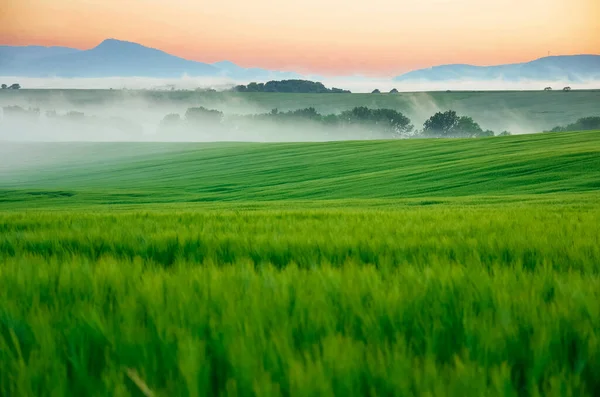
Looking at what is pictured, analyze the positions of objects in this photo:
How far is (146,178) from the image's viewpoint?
61.9 meters

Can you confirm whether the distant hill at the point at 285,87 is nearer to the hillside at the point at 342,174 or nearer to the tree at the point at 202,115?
the tree at the point at 202,115

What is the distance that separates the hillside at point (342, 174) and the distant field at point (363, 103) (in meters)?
67.1

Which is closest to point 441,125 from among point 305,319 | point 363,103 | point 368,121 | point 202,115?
→ point 368,121

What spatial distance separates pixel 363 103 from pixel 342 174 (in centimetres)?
9245

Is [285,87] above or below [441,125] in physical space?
above

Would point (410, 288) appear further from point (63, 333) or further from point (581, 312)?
point (63, 333)

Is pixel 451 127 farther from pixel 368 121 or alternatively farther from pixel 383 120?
pixel 368 121

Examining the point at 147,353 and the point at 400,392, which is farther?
the point at 147,353

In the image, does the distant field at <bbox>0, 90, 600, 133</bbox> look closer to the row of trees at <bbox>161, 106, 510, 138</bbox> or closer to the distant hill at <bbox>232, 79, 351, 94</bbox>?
the row of trees at <bbox>161, 106, 510, 138</bbox>

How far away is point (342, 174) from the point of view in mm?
46750

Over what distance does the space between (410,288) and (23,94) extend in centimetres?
18809

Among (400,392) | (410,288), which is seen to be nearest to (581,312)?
(410,288)

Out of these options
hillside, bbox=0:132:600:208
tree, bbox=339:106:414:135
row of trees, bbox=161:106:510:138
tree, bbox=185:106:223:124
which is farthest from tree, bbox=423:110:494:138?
tree, bbox=185:106:223:124

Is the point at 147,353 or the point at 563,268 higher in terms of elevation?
the point at 147,353
